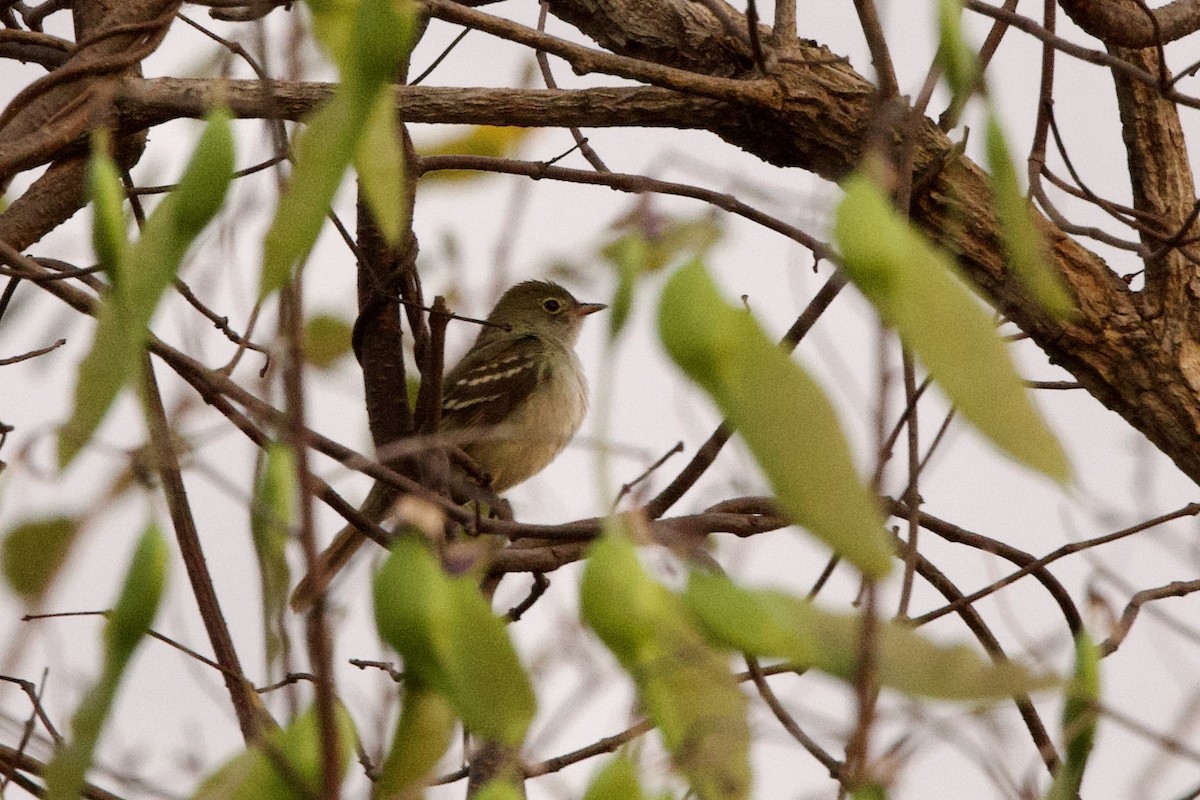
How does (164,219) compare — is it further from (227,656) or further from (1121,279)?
(1121,279)

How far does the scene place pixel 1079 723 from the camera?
5.24ft

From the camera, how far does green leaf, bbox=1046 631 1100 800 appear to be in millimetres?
1592

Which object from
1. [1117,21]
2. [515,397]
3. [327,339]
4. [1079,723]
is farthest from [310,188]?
[515,397]

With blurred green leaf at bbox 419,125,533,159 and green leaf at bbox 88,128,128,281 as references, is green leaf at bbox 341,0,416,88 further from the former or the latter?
blurred green leaf at bbox 419,125,533,159

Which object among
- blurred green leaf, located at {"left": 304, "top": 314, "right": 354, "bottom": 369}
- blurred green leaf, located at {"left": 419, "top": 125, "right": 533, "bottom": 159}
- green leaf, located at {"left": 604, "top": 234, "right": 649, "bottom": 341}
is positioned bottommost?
green leaf, located at {"left": 604, "top": 234, "right": 649, "bottom": 341}

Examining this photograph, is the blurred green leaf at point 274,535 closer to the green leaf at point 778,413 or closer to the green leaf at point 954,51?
the green leaf at point 778,413

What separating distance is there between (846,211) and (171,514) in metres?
1.87

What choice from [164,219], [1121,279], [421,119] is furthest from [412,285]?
[164,219]

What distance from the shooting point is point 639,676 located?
1.27 meters

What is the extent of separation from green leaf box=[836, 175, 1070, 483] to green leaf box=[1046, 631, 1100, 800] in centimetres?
50

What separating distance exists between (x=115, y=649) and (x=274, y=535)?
208 millimetres

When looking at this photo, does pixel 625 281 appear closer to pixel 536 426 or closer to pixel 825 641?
pixel 825 641

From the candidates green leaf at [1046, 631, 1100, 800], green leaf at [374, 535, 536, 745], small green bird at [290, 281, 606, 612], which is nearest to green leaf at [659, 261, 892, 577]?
green leaf at [374, 535, 536, 745]

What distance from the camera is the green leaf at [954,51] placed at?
4.38ft
